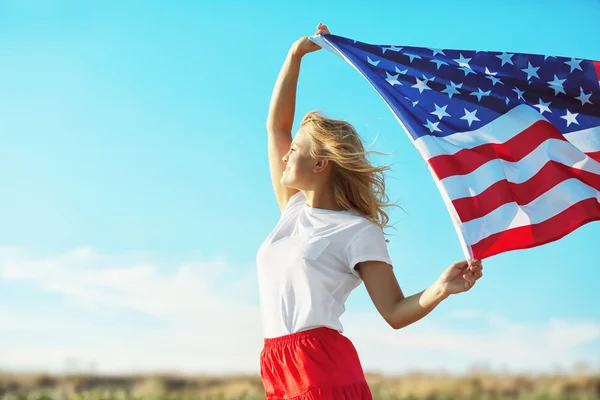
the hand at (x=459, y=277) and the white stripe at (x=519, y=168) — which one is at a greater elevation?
the white stripe at (x=519, y=168)

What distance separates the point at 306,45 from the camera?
3547mm

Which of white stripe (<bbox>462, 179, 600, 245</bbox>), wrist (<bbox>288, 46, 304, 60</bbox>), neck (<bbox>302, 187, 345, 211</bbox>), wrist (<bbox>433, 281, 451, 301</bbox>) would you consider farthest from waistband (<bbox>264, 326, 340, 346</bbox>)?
wrist (<bbox>288, 46, 304, 60</bbox>)

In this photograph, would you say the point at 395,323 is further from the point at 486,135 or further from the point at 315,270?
the point at 486,135

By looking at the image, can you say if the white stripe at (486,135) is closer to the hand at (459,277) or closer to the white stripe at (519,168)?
the white stripe at (519,168)

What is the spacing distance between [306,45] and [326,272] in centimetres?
123

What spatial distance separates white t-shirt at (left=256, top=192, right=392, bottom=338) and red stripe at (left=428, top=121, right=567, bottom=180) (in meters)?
0.42

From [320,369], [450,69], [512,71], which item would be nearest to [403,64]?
[450,69]

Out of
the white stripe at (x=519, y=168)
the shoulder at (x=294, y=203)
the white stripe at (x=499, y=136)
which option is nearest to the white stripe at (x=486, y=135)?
the white stripe at (x=499, y=136)

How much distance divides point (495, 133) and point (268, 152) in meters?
1.06

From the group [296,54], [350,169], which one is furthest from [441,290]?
[296,54]

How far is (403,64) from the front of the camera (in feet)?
11.6

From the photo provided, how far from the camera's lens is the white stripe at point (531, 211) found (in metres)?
2.97

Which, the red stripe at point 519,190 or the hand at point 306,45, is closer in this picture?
the red stripe at point 519,190

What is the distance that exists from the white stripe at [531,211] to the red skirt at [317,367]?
66cm
